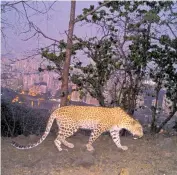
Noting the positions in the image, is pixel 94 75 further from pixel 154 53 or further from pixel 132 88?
pixel 154 53

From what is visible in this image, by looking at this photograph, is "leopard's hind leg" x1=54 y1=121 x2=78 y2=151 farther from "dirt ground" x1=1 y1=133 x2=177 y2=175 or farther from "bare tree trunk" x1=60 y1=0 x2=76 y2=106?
"bare tree trunk" x1=60 y1=0 x2=76 y2=106

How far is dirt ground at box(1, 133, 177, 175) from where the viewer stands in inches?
266

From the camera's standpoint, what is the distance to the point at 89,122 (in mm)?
8727

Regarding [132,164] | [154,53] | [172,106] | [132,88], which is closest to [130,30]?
[154,53]

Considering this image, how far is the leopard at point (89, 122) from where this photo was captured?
→ 8484 millimetres

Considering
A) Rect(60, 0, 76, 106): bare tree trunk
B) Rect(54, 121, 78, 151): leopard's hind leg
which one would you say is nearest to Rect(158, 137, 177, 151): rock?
Rect(54, 121, 78, 151): leopard's hind leg

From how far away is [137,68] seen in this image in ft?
47.5

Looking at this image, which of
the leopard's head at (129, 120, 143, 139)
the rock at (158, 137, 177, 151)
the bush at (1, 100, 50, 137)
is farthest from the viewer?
the bush at (1, 100, 50, 137)

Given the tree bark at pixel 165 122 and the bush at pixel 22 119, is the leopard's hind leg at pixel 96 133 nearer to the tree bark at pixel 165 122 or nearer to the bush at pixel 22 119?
the bush at pixel 22 119

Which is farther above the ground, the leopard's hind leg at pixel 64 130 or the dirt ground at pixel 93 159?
the leopard's hind leg at pixel 64 130

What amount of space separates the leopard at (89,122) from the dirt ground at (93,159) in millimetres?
282

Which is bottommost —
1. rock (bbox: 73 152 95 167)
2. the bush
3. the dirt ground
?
the bush

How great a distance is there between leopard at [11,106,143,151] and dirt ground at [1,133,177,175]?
0.28 meters

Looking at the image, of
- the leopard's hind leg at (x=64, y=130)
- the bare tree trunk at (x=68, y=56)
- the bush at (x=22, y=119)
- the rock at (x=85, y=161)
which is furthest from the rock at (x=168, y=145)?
the bush at (x=22, y=119)
